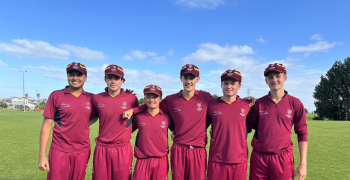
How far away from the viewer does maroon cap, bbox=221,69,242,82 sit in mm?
3994

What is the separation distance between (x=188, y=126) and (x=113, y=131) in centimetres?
140

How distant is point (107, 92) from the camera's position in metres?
4.39

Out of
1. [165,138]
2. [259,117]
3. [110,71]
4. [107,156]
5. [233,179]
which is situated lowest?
[233,179]

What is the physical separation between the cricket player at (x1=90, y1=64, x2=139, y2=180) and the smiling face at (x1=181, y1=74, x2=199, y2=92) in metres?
1.09

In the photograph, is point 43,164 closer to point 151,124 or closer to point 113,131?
point 113,131

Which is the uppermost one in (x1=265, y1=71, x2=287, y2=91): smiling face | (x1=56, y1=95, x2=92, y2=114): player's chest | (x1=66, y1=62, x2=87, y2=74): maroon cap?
(x1=66, y1=62, x2=87, y2=74): maroon cap

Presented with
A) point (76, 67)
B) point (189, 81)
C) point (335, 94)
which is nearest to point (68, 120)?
point (76, 67)

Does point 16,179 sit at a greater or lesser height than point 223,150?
lesser

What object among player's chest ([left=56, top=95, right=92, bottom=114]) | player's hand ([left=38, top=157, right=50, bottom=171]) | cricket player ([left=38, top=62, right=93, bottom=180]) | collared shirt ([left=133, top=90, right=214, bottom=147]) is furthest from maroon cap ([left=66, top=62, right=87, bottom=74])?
player's hand ([left=38, top=157, right=50, bottom=171])

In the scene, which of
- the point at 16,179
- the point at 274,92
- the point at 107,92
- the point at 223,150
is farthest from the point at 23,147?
the point at 274,92

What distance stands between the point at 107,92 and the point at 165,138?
4.79 feet

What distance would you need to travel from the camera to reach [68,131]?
4020 mm

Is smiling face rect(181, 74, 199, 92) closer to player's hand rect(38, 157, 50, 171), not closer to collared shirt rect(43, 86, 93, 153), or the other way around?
collared shirt rect(43, 86, 93, 153)

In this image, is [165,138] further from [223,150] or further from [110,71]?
[110,71]
